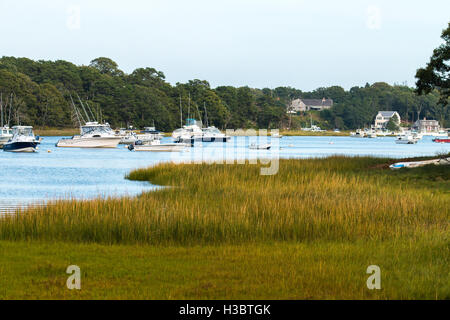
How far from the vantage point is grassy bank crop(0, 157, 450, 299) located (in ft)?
35.2

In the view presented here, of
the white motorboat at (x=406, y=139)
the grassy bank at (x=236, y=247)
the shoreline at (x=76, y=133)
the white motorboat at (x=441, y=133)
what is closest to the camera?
the grassy bank at (x=236, y=247)

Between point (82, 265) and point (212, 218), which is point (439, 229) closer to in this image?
point (212, 218)

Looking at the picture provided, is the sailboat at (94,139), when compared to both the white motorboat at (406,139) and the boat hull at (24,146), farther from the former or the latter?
the white motorboat at (406,139)

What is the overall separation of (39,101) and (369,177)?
Result: 94.6 m

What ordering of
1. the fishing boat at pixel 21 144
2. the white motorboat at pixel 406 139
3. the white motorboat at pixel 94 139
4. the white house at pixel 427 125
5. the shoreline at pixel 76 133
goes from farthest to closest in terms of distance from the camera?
the white house at pixel 427 125 < the white motorboat at pixel 406 139 < the shoreline at pixel 76 133 < the white motorboat at pixel 94 139 < the fishing boat at pixel 21 144

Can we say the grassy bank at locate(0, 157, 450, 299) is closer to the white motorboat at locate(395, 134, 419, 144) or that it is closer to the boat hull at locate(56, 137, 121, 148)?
the boat hull at locate(56, 137, 121, 148)

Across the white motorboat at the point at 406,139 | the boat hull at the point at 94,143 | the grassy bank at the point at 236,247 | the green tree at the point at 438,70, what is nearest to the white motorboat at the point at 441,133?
the white motorboat at the point at 406,139

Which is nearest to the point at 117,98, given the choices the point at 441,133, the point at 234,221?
the point at 441,133

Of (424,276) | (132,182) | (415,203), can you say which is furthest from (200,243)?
(132,182)

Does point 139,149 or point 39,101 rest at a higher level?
point 39,101

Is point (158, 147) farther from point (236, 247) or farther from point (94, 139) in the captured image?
point (236, 247)

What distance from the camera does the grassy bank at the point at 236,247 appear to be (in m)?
10.7

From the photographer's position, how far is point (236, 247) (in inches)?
569

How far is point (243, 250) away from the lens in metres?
14.1
